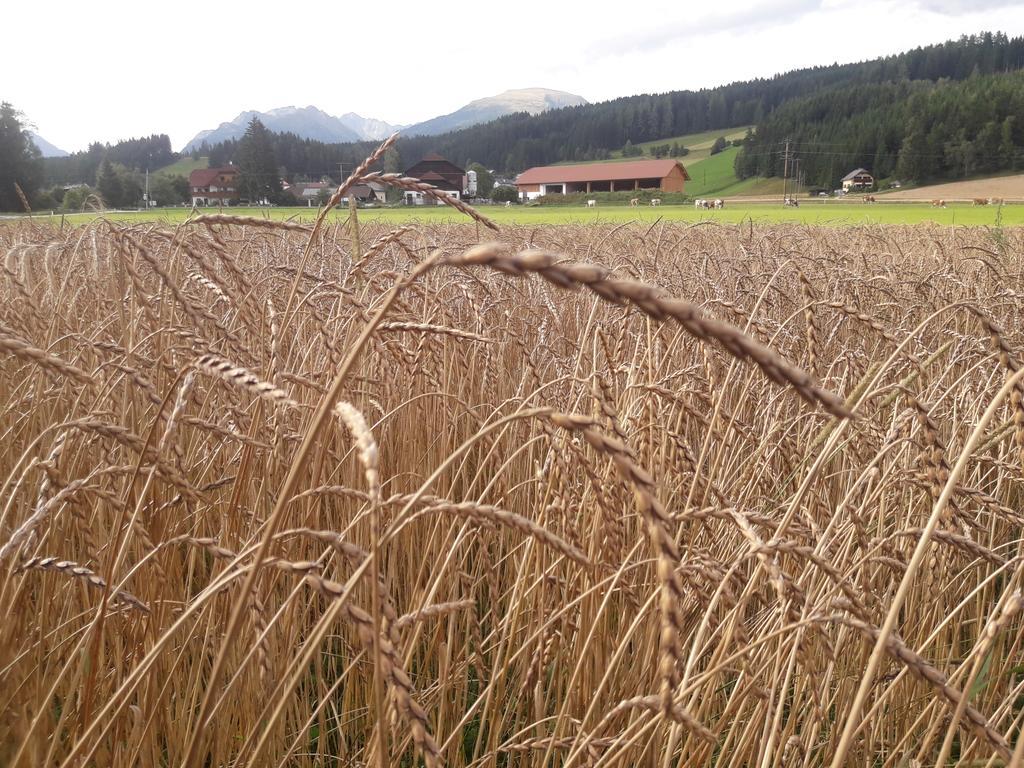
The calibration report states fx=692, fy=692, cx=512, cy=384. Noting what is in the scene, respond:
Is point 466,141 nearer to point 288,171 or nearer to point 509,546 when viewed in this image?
point 288,171

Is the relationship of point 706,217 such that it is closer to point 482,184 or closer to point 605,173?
point 482,184

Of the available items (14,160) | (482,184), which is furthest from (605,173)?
(14,160)

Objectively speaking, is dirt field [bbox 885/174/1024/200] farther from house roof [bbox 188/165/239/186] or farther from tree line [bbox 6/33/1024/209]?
house roof [bbox 188/165/239/186]

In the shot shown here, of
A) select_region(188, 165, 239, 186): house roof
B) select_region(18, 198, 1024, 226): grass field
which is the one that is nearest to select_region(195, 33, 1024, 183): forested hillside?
select_region(188, 165, 239, 186): house roof

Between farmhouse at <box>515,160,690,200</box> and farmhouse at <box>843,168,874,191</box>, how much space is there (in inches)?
833

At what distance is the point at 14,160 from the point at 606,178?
2633 inches

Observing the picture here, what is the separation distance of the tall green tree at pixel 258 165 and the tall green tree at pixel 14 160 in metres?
17.4

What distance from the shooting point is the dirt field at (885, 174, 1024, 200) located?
159ft

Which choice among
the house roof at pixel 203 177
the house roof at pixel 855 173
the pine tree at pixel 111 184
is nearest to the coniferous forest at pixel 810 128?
the house roof at pixel 855 173

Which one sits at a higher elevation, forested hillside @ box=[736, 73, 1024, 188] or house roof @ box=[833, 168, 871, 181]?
forested hillside @ box=[736, 73, 1024, 188]

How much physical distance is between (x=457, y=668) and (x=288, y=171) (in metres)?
94.2

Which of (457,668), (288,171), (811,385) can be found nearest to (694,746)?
(457,668)

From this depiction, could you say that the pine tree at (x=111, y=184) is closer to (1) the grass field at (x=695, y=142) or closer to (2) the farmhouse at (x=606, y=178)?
(2) the farmhouse at (x=606, y=178)

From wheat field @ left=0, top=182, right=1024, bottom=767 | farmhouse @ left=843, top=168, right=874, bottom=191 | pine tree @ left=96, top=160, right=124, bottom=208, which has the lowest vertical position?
farmhouse @ left=843, top=168, right=874, bottom=191
